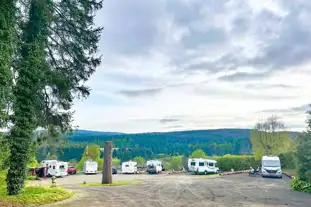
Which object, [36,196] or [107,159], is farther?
[107,159]

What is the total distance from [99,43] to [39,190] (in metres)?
8.22

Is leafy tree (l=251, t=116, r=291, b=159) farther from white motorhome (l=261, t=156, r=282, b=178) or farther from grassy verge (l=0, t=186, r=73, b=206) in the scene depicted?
grassy verge (l=0, t=186, r=73, b=206)

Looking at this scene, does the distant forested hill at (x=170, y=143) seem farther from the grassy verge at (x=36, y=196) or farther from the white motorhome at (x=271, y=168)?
the grassy verge at (x=36, y=196)

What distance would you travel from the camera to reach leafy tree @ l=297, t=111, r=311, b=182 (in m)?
22.5

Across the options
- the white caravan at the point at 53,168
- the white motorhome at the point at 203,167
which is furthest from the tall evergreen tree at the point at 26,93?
the white motorhome at the point at 203,167

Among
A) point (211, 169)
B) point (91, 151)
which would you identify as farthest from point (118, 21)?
point (91, 151)

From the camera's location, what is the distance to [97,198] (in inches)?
639

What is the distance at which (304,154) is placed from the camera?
22797mm

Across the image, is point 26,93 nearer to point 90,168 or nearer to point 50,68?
point 50,68

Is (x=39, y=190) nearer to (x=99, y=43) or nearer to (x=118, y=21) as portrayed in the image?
(x=99, y=43)

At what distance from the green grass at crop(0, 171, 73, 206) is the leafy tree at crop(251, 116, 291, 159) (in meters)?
43.5

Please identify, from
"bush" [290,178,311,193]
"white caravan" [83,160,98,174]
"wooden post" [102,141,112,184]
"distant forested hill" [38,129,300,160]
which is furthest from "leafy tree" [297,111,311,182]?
"distant forested hill" [38,129,300,160]

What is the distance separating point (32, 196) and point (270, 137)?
163ft

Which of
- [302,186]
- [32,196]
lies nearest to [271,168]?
[302,186]
